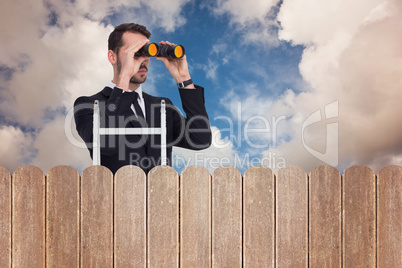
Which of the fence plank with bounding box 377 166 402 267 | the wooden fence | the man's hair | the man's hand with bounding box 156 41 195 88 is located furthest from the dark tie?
the fence plank with bounding box 377 166 402 267

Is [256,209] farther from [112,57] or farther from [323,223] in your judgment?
[112,57]

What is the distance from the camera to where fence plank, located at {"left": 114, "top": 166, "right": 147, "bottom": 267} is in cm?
276

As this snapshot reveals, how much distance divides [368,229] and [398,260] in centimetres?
36

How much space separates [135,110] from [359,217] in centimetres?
227

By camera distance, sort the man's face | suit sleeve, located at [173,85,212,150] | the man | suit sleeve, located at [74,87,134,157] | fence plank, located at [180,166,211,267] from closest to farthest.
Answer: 1. fence plank, located at [180,166,211,267]
2. suit sleeve, located at [74,87,134,157]
3. the man
4. suit sleeve, located at [173,85,212,150]
5. the man's face

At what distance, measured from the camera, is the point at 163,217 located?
275 cm

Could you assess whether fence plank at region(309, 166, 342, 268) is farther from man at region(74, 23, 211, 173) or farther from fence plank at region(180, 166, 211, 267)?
man at region(74, 23, 211, 173)

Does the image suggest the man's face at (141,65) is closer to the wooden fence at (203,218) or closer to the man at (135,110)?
the man at (135,110)

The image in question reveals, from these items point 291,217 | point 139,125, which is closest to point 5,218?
point 139,125

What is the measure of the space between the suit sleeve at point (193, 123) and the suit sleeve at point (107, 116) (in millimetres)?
579

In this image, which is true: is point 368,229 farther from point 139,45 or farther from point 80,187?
point 139,45

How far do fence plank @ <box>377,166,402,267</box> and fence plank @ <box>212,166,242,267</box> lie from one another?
108 centimetres

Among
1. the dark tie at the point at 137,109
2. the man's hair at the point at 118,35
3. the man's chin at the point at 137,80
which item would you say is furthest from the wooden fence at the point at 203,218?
the man's hair at the point at 118,35

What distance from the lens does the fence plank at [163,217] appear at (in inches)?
108
